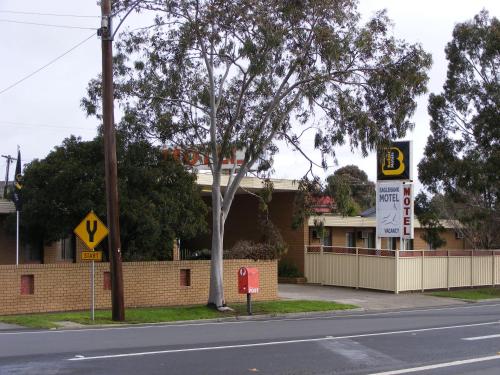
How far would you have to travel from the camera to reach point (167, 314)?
19344mm

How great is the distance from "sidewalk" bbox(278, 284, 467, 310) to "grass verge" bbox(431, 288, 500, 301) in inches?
37.5

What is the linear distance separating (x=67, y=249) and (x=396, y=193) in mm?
13542

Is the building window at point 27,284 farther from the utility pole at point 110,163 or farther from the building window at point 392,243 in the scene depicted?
the building window at point 392,243

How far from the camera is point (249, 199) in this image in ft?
117

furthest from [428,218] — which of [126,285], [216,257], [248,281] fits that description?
[126,285]

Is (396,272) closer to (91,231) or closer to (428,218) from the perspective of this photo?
(428,218)

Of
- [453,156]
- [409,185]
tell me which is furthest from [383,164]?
[453,156]

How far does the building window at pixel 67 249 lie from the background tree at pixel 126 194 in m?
5.18

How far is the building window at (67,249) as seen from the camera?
28969 mm

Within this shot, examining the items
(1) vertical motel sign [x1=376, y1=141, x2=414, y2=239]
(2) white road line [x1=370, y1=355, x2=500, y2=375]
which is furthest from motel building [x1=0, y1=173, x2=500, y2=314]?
(2) white road line [x1=370, y1=355, x2=500, y2=375]

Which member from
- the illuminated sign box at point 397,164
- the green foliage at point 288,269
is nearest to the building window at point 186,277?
the illuminated sign box at point 397,164

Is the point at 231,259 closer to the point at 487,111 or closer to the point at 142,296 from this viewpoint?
the point at 142,296

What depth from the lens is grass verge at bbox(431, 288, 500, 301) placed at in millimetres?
28344

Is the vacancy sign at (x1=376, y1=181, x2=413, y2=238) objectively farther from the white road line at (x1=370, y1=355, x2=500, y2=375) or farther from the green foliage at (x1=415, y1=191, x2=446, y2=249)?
the white road line at (x1=370, y1=355, x2=500, y2=375)
